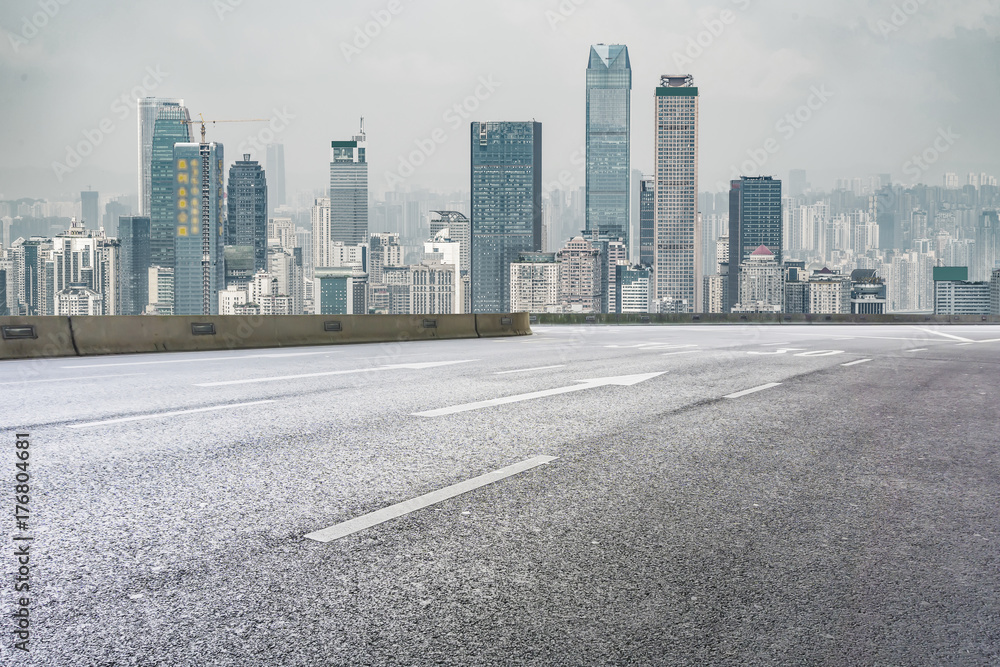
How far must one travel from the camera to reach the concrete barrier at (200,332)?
15.4m

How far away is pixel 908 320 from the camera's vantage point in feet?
191

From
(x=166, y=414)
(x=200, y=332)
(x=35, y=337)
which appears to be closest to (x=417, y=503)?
(x=166, y=414)

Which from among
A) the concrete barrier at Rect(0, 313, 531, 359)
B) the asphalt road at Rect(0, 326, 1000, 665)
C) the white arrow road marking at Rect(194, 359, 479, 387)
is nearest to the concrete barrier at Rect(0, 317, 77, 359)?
the concrete barrier at Rect(0, 313, 531, 359)

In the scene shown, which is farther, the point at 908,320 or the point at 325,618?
the point at 908,320

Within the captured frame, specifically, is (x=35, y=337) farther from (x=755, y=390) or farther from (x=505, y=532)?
(x=505, y=532)

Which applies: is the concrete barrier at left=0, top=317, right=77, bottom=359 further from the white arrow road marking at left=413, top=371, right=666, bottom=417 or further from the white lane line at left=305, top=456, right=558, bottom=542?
the white lane line at left=305, top=456, right=558, bottom=542

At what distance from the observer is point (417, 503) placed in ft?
14.9

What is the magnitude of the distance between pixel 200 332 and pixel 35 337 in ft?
10.3

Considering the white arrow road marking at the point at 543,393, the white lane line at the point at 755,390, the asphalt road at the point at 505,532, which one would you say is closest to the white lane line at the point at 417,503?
the asphalt road at the point at 505,532

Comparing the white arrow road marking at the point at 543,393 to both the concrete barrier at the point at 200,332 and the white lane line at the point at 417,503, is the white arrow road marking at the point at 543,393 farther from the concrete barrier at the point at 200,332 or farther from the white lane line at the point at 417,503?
the concrete barrier at the point at 200,332

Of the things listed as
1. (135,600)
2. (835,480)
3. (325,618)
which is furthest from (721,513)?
(135,600)

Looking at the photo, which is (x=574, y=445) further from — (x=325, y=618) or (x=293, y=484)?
(x=325, y=618)

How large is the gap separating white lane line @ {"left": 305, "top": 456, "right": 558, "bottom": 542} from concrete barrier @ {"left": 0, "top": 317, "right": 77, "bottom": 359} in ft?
41.1

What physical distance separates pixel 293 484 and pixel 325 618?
2.09m
